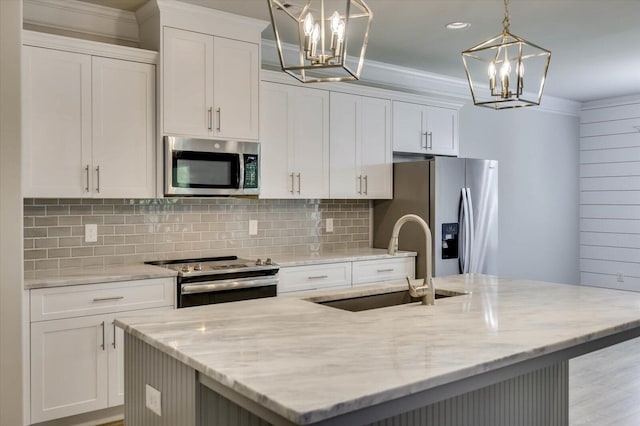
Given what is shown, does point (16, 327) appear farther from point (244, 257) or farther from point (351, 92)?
point (351, 92)

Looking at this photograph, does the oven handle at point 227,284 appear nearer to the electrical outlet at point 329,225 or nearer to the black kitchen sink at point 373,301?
the black kitchen sink at point 373,301

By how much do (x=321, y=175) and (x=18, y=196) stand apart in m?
2.80

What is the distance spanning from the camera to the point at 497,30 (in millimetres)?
4379

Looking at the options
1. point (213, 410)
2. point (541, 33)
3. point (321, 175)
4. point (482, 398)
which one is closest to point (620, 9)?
point (541, 33)

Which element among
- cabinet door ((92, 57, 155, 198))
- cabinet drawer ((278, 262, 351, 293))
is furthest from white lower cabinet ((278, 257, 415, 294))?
cabinet door ((92, 57, 155, 198))

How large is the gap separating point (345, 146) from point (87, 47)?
7.12 feet

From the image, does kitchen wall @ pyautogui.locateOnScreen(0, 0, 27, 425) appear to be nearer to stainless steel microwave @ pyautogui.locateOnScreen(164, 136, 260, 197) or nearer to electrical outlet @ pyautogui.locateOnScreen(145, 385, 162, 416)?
electrical outlet @ pyautogui.locateOnScreen(145, 385, 162, 416)

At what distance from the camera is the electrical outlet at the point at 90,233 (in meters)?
3.81

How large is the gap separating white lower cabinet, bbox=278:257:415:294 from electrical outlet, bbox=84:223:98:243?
1284mm

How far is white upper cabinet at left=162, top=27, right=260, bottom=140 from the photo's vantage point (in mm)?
3729

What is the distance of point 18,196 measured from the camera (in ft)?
7.02

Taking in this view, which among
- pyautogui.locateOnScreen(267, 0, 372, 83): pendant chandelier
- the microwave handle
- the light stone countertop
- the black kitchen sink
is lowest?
the black kitchen sink

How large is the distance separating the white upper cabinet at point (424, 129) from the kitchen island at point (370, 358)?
8.66 ft

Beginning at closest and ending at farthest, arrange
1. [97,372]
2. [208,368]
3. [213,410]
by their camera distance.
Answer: [208,368] → [213,410] → [97,372]
